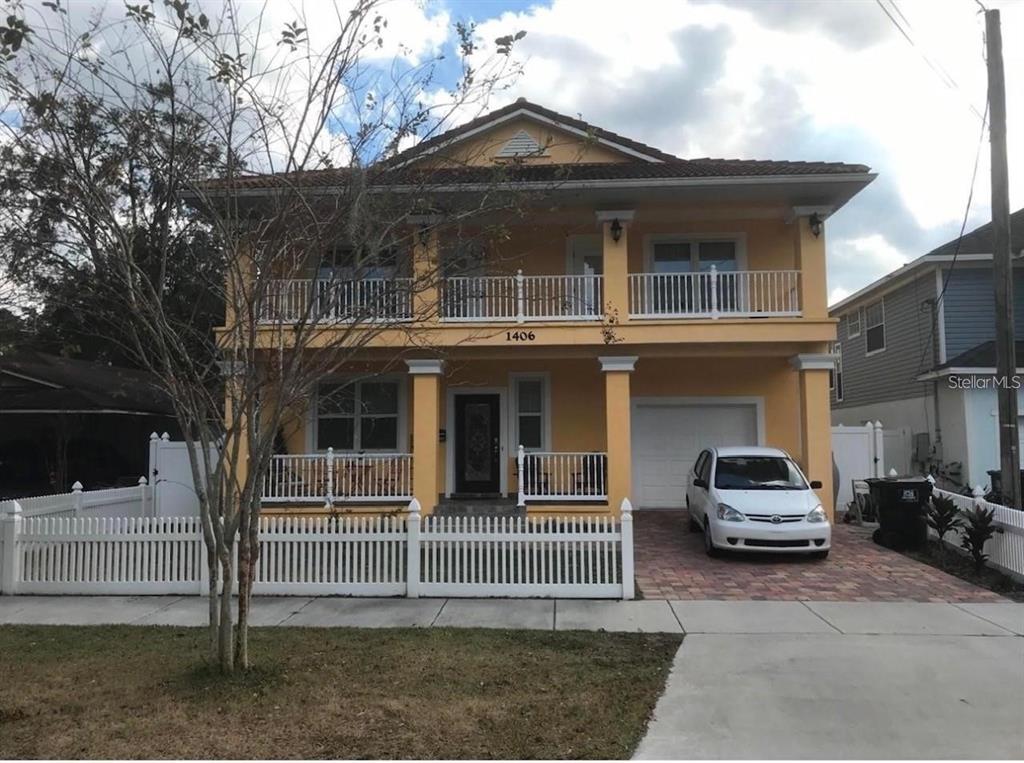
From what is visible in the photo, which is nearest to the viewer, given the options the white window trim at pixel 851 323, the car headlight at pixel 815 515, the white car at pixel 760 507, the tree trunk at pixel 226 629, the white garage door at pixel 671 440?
the tree trunk at pixel 226 629

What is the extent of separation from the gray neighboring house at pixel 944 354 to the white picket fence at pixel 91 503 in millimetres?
17005

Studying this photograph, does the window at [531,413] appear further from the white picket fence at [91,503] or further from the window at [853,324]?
the window at [853,324]

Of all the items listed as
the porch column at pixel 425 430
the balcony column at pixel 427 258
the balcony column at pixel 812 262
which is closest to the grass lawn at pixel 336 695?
the balcony column at pixel 427 258

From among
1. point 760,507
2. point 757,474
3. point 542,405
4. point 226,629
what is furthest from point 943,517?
point 226,629

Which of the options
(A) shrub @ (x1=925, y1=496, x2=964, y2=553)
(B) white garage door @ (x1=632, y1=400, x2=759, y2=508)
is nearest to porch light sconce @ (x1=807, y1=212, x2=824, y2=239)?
(B) white garage door @ (x1=632, y1=400, x2=759, y2=508)

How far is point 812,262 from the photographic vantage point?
1306 cm

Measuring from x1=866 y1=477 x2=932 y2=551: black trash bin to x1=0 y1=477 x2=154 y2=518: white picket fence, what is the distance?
12234mm

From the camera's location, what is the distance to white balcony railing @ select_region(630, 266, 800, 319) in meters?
13.1

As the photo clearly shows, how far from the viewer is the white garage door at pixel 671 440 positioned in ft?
49.2

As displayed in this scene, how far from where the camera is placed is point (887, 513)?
435 inches

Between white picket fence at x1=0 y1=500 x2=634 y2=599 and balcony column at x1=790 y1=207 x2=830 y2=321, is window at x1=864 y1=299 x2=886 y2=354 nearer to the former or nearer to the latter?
balcony column at x1=790 y1=207 x2=830 y2=321

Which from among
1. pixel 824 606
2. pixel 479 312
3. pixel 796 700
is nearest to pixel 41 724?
pixel 796 700

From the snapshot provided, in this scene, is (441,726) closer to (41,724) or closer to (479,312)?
(41,724)
